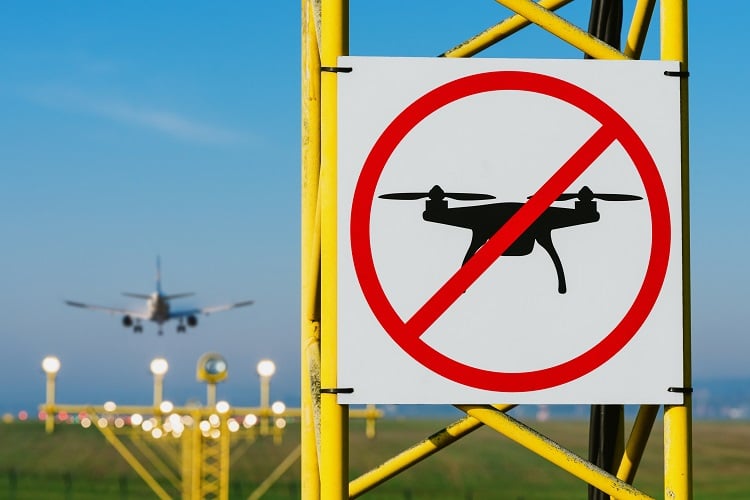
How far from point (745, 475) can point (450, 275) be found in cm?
12866

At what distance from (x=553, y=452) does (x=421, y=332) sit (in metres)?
0.68

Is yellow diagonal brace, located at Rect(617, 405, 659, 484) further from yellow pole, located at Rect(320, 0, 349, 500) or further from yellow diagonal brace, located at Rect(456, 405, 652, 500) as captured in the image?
yellow pole, located at Rect(320, 0, 349, 500)

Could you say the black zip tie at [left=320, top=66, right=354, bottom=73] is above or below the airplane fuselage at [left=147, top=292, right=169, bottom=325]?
above

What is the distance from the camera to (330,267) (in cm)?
472

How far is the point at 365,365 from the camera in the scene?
15.6 ft

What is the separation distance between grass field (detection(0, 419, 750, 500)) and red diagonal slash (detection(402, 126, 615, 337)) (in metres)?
80.4

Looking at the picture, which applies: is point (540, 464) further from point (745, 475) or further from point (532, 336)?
point (532, 336)

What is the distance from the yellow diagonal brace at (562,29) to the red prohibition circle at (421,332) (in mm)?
204

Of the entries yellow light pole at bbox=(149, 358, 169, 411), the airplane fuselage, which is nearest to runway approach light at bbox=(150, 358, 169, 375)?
yellow light pole at bbox=(149, 358, 169, 411)

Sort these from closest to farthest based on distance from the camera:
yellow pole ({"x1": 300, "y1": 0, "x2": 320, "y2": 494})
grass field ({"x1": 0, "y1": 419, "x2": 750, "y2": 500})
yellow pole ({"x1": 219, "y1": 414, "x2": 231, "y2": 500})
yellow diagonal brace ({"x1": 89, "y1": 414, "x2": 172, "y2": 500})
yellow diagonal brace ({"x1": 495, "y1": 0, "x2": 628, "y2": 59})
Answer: yellow diagonal brace ({"x1": 495, "y1": 0, "x2": 628, "y2": 59})
yellow pole ({"x1": 300, "y1": 0, "x2": 320, "y2": 494})
yellow diagonal brace ({"x1": 89, "y1": 414, "x2": 172, "y2": 500})
yellow pole ({"x1": 219, "y1": 414, "x2": 231, "y2": 500})
grass field ({"x1": 0, "y1": 419, "x2": 750, "y2": 500})

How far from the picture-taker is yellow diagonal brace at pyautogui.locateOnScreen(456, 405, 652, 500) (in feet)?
15.4

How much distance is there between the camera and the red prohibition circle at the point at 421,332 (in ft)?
15.5

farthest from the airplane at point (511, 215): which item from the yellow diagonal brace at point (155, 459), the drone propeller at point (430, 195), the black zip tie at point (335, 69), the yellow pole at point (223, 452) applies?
the yellow diagonal brace at point (155, 459)

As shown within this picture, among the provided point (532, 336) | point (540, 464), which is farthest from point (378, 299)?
point (540, 464)
